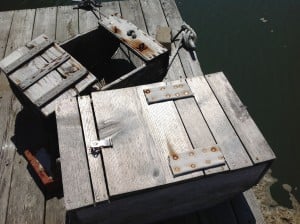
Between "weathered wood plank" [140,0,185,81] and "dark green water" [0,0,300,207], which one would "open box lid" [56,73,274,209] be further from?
"dark green water" [0,0,300,207]

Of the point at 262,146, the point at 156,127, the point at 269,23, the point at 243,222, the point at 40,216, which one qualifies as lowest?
the point at 269,23

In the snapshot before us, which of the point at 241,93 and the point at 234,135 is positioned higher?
the point at 234,135

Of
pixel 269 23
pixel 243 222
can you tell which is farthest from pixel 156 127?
pixel 269 23

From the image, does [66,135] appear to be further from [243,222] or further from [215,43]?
[215,43]

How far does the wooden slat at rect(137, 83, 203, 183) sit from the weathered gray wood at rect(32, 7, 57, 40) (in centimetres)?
412

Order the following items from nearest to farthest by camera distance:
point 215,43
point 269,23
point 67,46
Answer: point 67,46, point 215,43, point 269,23

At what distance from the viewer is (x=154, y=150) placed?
3.50 meters

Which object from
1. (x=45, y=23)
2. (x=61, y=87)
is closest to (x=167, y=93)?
(x=61, y=87)

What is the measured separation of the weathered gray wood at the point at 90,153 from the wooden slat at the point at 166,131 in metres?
0.59

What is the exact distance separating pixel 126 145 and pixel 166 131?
46 centimetres

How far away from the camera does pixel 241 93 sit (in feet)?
27.8

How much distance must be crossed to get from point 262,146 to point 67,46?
132 inches

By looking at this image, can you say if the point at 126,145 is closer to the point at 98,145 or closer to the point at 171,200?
the point at 98,145

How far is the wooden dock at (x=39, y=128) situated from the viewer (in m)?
4.62
